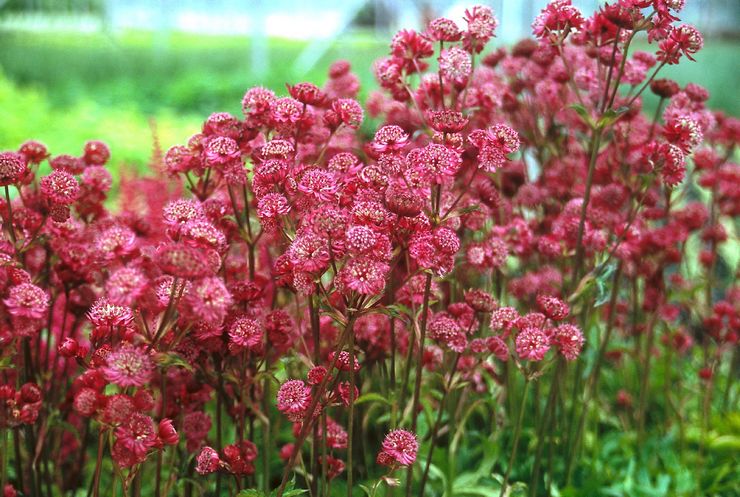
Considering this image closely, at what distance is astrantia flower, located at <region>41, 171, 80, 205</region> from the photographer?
1091 mm

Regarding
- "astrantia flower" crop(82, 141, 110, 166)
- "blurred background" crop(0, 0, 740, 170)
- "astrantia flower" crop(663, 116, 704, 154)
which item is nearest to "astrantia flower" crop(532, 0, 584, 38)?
"astrantia flower" crop(663, 116, 704, 154)

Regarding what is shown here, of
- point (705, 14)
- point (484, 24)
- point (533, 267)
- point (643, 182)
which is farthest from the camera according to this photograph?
point (705, 14)

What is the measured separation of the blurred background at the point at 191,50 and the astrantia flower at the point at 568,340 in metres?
4.06

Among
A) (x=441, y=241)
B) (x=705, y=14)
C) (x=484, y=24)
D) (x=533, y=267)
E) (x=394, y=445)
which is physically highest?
(x=705, y=14)

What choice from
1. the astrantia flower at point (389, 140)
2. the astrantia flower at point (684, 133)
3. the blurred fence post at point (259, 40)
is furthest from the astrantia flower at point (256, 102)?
the blurred fence post at point (259, 40)

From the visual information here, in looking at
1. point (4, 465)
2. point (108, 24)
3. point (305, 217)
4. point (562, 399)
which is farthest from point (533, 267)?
point (108, 24)

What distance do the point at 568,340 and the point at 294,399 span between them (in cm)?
42

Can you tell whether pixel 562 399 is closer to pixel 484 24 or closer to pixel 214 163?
pixel 484 24

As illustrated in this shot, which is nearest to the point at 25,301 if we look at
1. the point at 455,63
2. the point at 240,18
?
the point at 455,63

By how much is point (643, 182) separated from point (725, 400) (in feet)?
3.24

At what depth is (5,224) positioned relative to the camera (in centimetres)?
117

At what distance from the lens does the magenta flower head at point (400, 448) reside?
3.28ft

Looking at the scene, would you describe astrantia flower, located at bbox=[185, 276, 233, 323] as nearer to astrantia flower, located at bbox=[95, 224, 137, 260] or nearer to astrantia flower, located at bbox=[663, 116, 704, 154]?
astrantia flower, located at bbox=[95, 224, 137, 260]

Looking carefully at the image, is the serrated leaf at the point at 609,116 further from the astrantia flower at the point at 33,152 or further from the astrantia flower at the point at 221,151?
the astrantia flower at the point at 33,152
